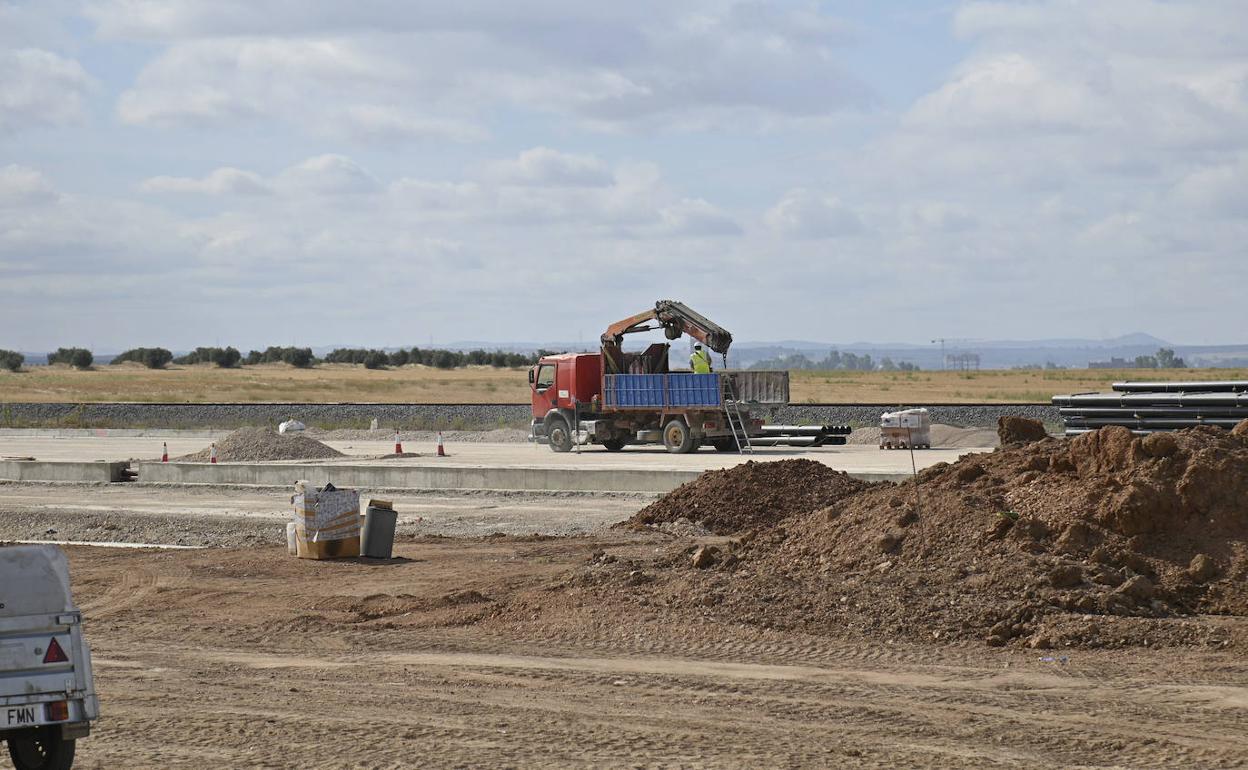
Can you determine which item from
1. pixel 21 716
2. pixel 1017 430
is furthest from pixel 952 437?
pixel 21 716

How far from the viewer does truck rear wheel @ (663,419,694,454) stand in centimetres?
3369

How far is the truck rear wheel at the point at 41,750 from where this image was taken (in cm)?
729

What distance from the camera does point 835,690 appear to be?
9.95m

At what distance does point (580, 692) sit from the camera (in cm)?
998

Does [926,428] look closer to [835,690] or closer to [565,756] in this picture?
[835,690]

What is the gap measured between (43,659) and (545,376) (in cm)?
2887

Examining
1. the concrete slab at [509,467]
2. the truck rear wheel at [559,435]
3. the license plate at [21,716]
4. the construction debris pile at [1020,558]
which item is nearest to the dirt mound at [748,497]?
the concrete slab at [509,467]

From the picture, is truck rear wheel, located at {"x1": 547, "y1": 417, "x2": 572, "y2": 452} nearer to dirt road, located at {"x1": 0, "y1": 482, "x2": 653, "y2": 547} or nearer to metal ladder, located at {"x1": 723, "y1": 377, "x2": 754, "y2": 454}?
metal ladder, located at {"x1": 723, "y1": 377, "x2": 754, "y2": 454}

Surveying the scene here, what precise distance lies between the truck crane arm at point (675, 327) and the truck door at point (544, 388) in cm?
169

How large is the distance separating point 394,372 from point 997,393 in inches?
2213

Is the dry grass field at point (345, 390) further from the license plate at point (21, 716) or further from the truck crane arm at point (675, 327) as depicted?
the license plate at point (21, 716)

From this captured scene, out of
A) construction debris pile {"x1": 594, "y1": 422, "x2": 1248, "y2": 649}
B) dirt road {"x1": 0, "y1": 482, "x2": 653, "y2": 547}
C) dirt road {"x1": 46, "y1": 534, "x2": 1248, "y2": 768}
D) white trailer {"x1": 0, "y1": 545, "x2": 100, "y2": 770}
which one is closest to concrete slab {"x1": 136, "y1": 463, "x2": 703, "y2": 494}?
dirt road {"x1": 0, "y1": 482, "x2": 653, "y2": 547}

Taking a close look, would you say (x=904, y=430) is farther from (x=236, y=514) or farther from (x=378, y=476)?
(x=236, y=514)

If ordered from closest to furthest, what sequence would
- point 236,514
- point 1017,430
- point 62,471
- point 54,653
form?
point 54,653
point 1017,430
point 236,514
point 62,471
